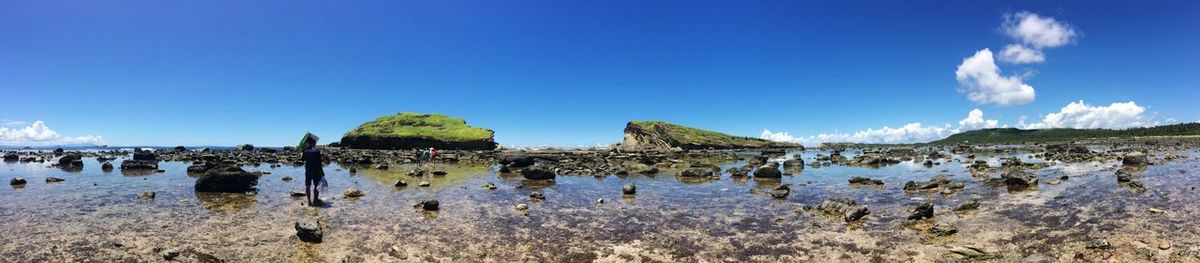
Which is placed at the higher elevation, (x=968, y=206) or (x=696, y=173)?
(x=696, y=173)

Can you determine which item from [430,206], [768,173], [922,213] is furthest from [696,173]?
[430,206]

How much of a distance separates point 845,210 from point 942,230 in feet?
8.88

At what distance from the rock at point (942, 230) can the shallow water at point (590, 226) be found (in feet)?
1.01

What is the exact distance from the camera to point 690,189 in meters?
22.4

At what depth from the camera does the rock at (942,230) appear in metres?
11.7

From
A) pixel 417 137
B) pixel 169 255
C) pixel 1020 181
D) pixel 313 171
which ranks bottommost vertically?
pixel 169 255

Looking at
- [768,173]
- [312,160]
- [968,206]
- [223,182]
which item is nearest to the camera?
[968,206]

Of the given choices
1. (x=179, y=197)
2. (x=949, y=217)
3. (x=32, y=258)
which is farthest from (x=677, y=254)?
(x=179, y=197)

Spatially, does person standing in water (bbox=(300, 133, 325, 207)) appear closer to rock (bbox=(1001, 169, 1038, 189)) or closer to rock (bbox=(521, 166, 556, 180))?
rock (bbox=(521, 166, 556, 180))

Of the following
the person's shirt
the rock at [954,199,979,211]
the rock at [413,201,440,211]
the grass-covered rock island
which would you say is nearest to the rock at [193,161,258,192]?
the person's shirt

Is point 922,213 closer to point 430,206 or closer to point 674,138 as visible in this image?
point 430,206

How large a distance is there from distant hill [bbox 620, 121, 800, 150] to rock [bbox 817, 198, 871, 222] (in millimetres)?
84207

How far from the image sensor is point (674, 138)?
103438 millimetres

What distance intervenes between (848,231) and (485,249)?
8229 mm
